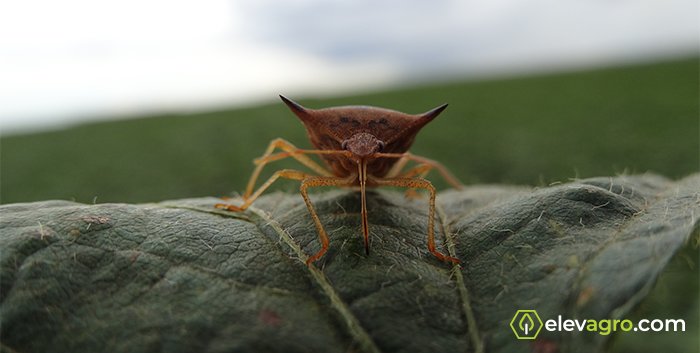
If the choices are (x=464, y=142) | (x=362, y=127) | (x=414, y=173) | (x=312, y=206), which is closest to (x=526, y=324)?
(x=312, y=206)

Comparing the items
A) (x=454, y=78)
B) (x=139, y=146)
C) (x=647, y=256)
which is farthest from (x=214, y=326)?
(x=454, y=78)

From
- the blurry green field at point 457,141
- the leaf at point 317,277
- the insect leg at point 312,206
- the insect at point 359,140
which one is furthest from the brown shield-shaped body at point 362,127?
the blurry green field at point 457,141

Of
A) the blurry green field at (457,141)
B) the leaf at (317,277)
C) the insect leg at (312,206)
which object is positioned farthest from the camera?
the blurry green field at (457,141)

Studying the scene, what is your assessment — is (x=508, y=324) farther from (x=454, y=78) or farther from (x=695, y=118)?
(x=454, y=78)

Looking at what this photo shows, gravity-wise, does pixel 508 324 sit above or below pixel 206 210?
below

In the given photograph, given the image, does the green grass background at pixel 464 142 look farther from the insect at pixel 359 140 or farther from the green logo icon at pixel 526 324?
the green logo icon at pixel 526 324

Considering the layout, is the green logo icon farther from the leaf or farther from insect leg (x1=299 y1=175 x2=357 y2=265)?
insect leg (x1=299 y1=175 x2=357 y2=265)

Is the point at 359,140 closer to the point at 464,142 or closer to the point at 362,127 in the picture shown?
the point at 362,127
